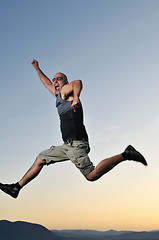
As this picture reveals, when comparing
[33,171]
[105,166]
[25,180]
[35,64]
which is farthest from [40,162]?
[35,64]

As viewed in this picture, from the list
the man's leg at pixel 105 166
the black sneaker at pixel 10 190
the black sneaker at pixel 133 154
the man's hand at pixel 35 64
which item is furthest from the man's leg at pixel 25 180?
the man's hand at pixel 35 64

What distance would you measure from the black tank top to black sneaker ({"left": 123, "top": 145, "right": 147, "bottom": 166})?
2.73ft

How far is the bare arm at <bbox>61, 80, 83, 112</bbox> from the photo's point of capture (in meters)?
5.67

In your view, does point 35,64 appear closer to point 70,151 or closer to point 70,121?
point 70,121

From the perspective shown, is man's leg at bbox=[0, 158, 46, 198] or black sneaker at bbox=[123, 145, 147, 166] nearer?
black sneaker at bbox=[123, 145, 147, 166]

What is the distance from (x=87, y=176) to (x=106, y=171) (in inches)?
14.5

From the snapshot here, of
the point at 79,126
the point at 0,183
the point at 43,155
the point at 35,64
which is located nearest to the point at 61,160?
the point at 43,155

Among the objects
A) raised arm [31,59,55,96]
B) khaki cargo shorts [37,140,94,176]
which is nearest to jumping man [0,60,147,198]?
khaki cargo shorts [37,140,94,176]

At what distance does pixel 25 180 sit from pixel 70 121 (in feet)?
4.89

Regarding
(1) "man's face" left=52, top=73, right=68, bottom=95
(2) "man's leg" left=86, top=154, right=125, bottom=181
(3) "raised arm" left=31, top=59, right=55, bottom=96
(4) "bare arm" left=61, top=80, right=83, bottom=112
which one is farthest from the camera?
(3) "raised arm" left=31, top=59, right=55, bottom=96

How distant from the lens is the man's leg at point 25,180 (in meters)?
6.61

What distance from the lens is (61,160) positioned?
669cm

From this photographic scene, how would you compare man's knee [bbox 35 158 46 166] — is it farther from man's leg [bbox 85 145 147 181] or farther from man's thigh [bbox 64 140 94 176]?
man's leg [bbox 85 145 147 181]

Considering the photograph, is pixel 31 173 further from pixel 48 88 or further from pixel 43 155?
pixel 48 88
